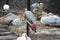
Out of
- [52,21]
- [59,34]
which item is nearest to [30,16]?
[59,34]

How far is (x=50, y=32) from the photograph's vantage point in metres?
4.58

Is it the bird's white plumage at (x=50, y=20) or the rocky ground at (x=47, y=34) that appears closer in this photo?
the rocky ground at (x=47, y=34)

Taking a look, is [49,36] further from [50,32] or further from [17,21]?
[17,21]

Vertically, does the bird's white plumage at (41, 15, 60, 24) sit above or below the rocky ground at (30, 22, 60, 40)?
above

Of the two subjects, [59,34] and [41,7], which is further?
[41,7]

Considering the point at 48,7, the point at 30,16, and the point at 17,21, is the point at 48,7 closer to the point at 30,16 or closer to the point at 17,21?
the point at 17,21

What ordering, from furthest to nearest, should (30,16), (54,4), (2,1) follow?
(2,1) < (54,4) < (30,16)

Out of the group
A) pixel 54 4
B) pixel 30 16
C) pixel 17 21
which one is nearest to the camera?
pixel 30 16

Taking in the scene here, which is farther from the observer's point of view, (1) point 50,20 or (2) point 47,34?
(1) point 50,20

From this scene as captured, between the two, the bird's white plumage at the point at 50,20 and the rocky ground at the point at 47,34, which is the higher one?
the bird's white plumage at the point at 50,20

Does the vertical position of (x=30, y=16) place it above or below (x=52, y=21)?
above

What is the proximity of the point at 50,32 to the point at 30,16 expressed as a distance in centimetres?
123

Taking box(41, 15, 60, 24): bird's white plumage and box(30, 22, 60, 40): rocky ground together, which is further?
box(41, 15, 60, 24): bird's white plumage

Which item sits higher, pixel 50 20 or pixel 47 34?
pixel 50 20
